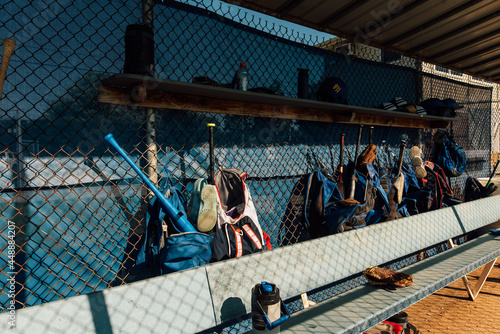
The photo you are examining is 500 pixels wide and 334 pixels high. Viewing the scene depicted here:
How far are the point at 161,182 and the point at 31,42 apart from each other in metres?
1.10

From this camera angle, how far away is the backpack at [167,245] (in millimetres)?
1789

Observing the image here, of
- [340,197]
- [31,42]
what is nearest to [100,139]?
[31,42]

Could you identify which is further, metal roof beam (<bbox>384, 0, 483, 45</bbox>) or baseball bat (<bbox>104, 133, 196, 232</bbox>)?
metal roof beam (<bbox>384, 0, 483, 45</bbox>)

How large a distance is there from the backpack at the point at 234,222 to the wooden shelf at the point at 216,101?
52 cm

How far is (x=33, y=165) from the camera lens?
1.72m

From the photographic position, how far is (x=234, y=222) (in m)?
2.14

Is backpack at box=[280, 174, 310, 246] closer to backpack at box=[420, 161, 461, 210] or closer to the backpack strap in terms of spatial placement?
the backpack strap

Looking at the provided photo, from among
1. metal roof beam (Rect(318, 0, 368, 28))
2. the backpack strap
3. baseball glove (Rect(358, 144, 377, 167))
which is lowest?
the backpack strap

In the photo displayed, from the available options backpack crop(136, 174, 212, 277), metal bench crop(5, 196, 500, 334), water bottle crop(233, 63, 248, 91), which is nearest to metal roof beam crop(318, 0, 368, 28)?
water bottle crop(233, 63, 248, 91)

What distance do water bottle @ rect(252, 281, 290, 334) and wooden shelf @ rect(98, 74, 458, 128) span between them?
123 centimetres

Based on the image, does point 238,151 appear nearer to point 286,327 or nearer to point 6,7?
point 286,327

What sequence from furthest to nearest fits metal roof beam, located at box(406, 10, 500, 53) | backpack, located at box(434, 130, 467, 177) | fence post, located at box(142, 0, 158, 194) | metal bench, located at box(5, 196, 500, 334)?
backpack, located at box(434, 130, 467, 177)
metal roof beam, located at box(406, 10, 500, 53)
fence post, located at box(142, 0, 158, 194)
metal bench, located at box(5, 196, 500, 334)

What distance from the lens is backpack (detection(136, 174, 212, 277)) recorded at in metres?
1.79

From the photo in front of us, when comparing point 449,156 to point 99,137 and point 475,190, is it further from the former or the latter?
point 99,137
